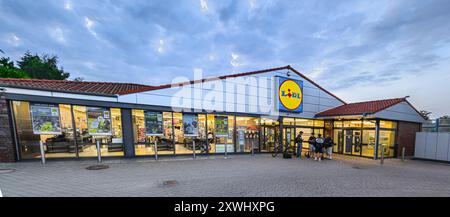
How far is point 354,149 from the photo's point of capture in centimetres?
1186

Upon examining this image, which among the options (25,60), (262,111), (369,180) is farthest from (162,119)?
(25,60)

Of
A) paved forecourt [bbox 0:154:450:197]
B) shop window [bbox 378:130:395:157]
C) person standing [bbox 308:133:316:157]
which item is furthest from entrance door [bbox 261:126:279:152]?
shop window [bbox 378:130:395:157]

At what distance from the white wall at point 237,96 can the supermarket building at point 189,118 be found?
0.18ft

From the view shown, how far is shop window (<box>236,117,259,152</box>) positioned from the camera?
1080 cm

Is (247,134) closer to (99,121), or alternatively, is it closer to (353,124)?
(353,124)

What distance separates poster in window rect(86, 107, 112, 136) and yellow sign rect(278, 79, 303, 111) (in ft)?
34.4

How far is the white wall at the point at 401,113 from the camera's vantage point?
10550 millimetres

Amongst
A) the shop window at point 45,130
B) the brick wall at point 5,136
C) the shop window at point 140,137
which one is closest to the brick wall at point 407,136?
the shop window at point 140,137

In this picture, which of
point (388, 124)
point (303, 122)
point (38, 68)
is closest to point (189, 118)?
point (303, 122)

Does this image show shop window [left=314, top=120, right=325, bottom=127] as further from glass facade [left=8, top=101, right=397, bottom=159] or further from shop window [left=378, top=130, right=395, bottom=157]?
shop window [left=378, top=130, right=395, bottom=157]

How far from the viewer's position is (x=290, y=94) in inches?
472

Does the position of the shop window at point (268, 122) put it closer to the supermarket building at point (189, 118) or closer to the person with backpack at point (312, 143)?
the supermarket building at point (189, 118)

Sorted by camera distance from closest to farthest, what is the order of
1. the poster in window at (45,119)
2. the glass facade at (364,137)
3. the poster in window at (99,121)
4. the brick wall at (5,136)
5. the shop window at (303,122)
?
the brick wall at (5,136) < the poster in window at (45,119) < the poster in window at (99,121) < the glass facade at (364,137) < the shop window at (303,122)

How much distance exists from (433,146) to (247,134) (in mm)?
12240
